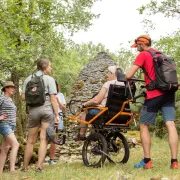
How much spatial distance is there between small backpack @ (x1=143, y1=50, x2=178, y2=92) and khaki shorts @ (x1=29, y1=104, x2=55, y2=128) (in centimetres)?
168

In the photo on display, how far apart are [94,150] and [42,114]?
1.16 metres

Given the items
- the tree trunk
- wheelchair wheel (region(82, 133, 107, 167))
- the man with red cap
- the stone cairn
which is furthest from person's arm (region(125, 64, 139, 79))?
the stone cairn

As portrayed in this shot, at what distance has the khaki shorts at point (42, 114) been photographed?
5809 mm

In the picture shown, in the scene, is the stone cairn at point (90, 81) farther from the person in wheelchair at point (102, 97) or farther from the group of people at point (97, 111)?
the person in wheelchair at point (102, 97)

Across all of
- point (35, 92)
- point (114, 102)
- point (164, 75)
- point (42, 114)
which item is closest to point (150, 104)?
point (164, 75)

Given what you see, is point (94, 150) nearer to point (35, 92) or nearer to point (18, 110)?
point (35, 92)

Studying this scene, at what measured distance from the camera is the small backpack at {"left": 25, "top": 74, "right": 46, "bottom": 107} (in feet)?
19.1

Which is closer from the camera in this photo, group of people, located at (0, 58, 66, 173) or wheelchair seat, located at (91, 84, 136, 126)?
group of people, located at (0, 58, 66, 173)

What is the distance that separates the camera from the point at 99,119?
6195mm

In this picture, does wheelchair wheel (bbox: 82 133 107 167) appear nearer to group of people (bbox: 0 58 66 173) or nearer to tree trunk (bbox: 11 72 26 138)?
group of people (bbox: 0 58 66 173)

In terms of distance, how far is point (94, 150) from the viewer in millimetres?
6238

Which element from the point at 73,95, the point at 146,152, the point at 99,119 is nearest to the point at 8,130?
the point at 99,119

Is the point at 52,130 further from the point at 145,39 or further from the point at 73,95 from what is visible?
the point at 73,95

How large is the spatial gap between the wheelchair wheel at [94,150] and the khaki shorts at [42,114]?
83 centimetres
